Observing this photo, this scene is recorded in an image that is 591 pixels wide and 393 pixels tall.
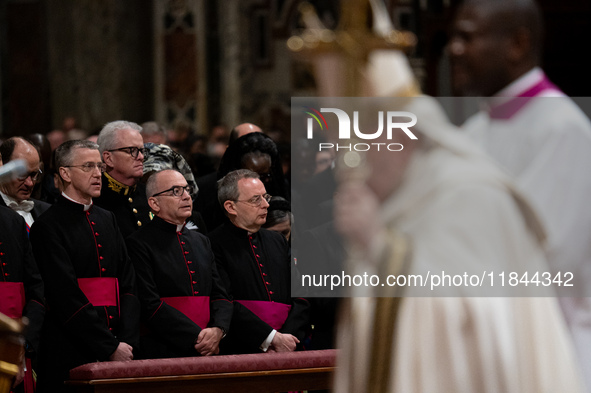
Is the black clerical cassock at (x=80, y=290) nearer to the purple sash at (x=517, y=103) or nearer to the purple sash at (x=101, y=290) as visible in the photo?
the purple sash at (x=101, y=290)

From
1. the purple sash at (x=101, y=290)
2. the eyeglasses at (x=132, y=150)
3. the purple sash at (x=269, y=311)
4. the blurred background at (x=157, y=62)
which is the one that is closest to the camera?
the purple sash at (x=101, y=290)

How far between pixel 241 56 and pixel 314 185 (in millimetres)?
6571

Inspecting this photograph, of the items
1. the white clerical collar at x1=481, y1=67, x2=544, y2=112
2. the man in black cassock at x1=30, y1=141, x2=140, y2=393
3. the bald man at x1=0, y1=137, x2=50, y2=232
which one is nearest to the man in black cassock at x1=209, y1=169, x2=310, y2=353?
the man in black cassock at x1=30, y1=141, x2=140, y2=393

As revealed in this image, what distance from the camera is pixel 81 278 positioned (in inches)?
208

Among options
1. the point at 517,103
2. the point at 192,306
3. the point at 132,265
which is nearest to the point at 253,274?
the point at 192,306

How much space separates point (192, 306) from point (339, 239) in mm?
1069

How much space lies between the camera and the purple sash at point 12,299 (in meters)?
5.02

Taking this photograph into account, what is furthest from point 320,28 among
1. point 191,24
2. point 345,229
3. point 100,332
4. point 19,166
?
point 191,24

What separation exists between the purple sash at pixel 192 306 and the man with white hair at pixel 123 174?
27.0 inches

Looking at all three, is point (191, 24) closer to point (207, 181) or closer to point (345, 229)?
point (207, 181)

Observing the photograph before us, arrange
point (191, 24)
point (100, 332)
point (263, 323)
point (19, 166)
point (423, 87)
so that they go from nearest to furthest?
point (19, 166)
point (100, 332)
point (263, 323)
point (423, 87)
point (191, 24)

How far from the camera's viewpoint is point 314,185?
709 cm

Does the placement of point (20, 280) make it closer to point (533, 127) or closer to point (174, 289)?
point (174, 289)

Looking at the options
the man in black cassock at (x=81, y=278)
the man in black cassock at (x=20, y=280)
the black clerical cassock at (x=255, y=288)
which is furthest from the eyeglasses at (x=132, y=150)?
the man in black cassock at (x=20, y=280)
